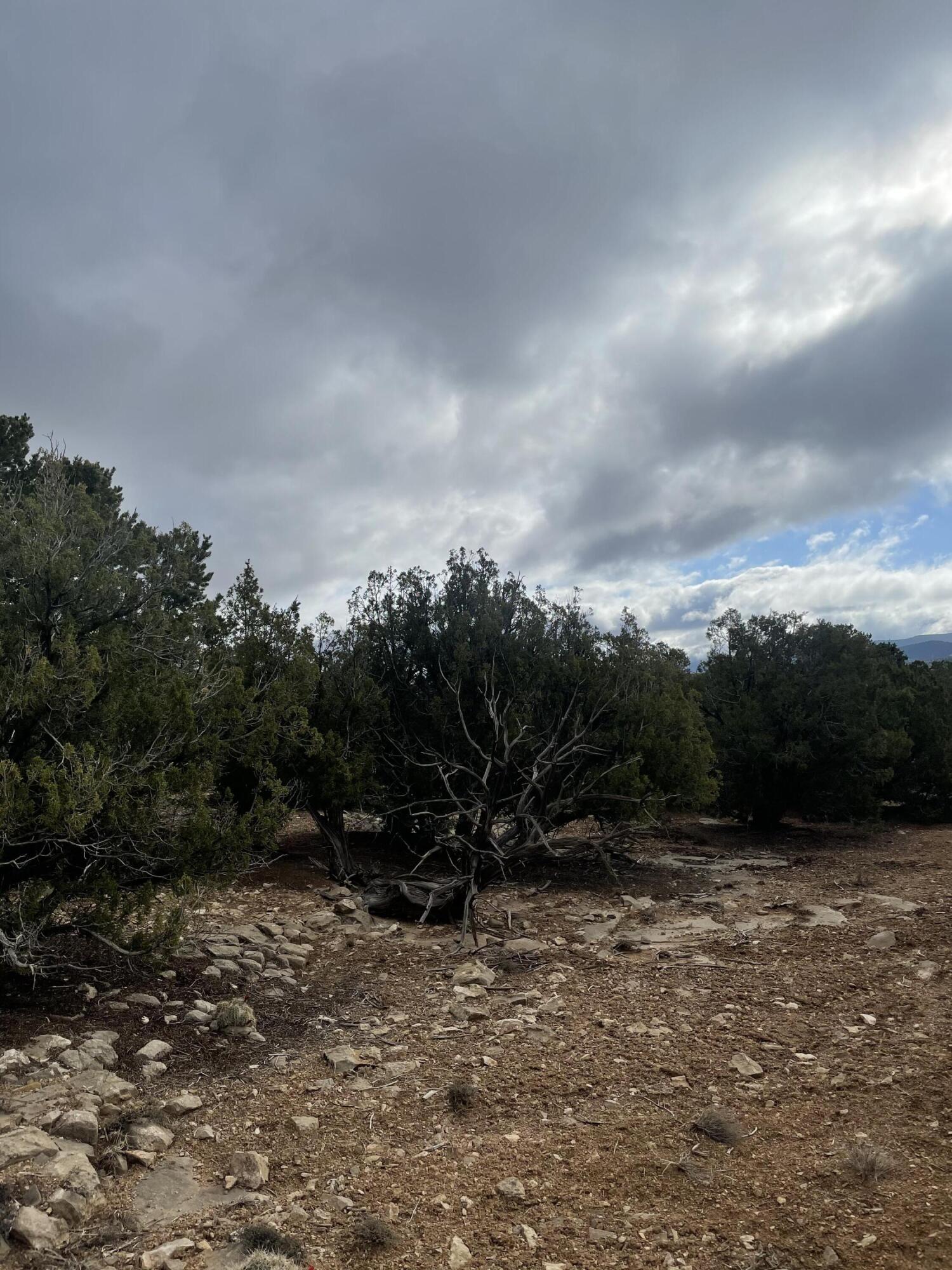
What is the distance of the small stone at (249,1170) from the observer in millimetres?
4430

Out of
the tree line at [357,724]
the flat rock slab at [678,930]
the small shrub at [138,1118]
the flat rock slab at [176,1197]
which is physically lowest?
the flat rock slab at [678,930]

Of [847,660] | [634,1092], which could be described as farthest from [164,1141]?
[847,660]

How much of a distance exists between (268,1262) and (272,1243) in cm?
29

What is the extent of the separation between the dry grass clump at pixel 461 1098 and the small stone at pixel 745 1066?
1.99m

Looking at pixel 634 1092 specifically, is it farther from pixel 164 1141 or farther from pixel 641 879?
pixel 641 879

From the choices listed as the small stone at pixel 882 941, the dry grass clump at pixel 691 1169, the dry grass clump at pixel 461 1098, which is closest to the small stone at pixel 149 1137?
the dry grass clump at pixel 461 1098

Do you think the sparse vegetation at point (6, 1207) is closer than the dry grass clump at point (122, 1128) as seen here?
Yes

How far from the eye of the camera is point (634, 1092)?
554 centimetres

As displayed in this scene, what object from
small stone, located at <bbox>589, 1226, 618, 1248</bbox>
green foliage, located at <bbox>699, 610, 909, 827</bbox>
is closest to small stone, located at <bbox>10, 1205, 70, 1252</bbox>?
small stone, located at <bbox>589, 1226, 618, 1248</bbox>

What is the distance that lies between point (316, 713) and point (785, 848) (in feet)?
39.4

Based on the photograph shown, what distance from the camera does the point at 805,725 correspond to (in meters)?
19.3

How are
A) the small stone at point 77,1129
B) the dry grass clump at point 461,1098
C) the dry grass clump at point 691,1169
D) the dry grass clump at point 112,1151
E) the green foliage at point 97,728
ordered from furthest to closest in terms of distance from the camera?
the green foliage at point 97,728 < the dry grass clump at point 461,1098 < the small stone at point 77,1129 < the dry grass clump at point 112,1151 < the dry grass clump at point 691,1169

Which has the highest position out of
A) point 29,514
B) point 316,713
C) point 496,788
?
point 29,514

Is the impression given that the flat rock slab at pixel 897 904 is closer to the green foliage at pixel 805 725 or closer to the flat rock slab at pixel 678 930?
the flat rock slab at pixel 678 930
